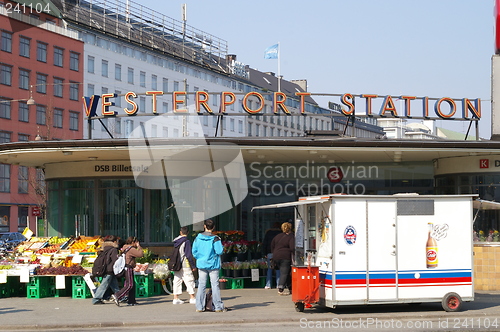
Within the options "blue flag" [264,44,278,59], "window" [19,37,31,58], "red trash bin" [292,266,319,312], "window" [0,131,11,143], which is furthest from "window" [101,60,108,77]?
"red trash bin" [292,266,319,312]

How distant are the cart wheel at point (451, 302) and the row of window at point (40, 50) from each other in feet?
190

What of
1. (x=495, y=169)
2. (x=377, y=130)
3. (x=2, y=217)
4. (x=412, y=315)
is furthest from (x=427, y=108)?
(x=377, y=130)

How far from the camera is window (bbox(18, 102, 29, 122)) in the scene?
67.4 metres

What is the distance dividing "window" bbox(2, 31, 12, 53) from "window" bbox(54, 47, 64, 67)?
550 cm

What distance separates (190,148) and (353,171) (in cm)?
618

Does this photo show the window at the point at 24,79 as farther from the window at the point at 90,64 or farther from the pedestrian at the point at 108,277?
the pedestrian at the point at 108,277

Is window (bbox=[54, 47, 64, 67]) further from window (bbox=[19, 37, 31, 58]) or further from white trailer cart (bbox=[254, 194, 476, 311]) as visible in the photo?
white trailer cart (bbox=[254, 194, 476, 311])

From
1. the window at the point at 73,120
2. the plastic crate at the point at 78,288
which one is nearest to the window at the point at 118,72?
the window at the point at 73,120

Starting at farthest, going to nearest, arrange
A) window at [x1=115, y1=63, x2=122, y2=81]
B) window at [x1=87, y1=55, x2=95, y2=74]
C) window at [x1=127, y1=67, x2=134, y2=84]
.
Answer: window at [x1=127, y1=67, x2=134, y2=84]
window at [x1=115, y1=63, x2=122, y2=81]
window at [x1=87, y1=55, x2=95, y2=74]

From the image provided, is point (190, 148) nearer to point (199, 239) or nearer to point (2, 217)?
point (199, 239)

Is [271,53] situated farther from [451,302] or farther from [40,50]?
[451,302]

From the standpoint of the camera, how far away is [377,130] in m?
128

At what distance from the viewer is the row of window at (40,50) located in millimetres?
66312

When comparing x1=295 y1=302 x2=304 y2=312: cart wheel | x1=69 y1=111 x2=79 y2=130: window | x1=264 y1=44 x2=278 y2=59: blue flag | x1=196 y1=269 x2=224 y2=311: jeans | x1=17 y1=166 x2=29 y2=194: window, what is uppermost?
x1=264 y1=44 x2=278 y2=59: blue flag
